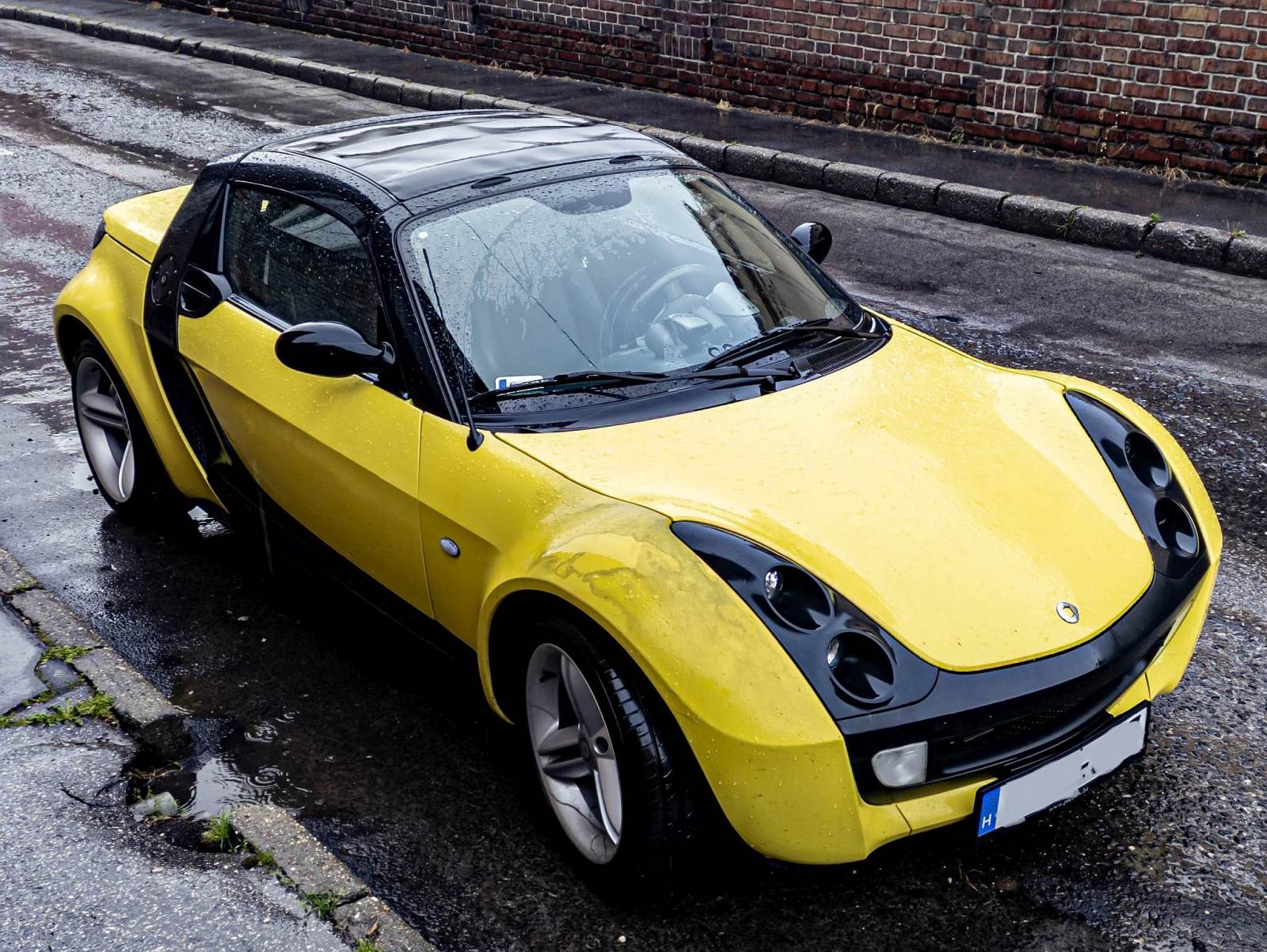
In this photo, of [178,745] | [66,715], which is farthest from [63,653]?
[178,745]

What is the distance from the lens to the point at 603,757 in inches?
116

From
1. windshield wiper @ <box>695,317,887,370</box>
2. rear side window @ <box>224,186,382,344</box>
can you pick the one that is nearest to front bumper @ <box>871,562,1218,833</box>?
windshield wiper @ <box>695,317,887,370</box>

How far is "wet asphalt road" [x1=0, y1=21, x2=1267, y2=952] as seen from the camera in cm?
298

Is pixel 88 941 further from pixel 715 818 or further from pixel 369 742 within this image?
pixel 715 818

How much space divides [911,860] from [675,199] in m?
2.06

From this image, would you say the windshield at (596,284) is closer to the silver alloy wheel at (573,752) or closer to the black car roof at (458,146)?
the black car roof at (458,146)

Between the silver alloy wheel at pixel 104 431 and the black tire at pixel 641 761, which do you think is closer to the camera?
the black tire at pixel 641 761

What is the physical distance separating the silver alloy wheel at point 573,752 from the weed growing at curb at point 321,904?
1.81ft

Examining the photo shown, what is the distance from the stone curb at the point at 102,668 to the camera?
3.78 meters

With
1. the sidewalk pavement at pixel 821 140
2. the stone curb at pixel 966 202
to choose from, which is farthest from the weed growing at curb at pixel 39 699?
the sidewalk pavement at pixel 821 140

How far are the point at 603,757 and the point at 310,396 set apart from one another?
4.92ft

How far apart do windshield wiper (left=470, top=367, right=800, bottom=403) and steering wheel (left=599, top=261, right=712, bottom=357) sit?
10 centimetres

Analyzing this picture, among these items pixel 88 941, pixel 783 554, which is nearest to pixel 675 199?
pixel 783 554

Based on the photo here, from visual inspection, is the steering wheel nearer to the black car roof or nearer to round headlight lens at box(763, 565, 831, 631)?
the black car roof
